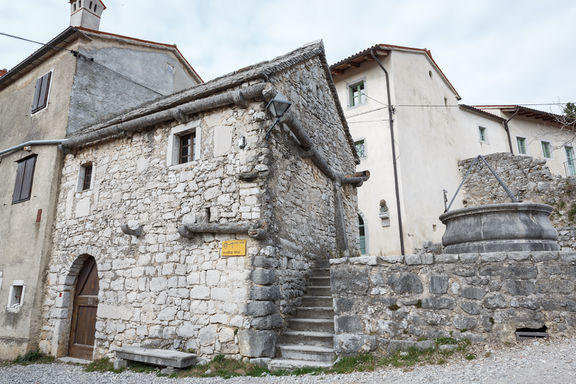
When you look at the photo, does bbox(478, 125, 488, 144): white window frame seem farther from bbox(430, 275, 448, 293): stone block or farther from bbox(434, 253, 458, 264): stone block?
bbox(430, 275, 448, 293): stone block

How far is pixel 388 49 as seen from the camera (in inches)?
571

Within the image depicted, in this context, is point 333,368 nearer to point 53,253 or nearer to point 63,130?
point 53,253

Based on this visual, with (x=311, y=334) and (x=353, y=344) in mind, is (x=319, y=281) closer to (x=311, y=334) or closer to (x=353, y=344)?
(x=311, y=334)

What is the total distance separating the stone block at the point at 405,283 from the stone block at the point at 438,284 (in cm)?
15

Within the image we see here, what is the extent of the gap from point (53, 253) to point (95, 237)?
1619 mm

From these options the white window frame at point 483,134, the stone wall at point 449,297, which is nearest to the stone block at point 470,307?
the stone wall at point 449,297

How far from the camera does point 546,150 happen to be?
69.1 ft

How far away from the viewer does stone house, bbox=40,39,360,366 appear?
6016 mm

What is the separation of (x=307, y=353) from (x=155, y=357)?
97.7 inches

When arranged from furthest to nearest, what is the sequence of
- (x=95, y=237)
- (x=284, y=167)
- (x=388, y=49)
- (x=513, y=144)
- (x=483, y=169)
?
(x=513, y=144)
(x=483, y=169)
(x=388, y=49)
(x=95, y=237)
(x=284, y=167)

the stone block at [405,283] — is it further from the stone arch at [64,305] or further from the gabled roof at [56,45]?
the gabled roof at [56,45]

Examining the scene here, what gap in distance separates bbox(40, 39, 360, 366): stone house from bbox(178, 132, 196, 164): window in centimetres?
3

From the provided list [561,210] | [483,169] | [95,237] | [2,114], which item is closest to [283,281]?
[95,237]

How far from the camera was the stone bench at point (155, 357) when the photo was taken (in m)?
5.64
